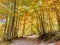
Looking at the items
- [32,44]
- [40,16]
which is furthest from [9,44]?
[40,16]

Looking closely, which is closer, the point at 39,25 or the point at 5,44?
the point at 5,44

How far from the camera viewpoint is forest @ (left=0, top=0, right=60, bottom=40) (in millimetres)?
6754

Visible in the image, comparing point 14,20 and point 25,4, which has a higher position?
point 25,4

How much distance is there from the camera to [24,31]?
10000mm

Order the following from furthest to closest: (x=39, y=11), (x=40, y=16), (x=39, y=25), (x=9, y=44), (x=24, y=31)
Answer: (x=24, y=31) < (x=39, y=25) < (x=40, y=16) < (x=39, y=11) < (x=9, y=44)

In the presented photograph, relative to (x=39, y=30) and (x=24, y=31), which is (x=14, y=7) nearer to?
(x=39, y=30)

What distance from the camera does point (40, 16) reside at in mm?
7969

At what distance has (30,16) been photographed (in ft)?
25.4

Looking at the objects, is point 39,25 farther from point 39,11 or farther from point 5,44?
point 5,44

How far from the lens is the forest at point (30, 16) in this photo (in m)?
6.75

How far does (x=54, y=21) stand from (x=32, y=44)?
2.91 m

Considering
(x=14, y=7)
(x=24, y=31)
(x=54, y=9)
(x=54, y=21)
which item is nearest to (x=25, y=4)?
(x=14, y=7)

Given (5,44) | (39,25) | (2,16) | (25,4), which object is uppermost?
(25,4)

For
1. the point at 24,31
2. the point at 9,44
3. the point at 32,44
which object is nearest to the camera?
the point at 32,44
